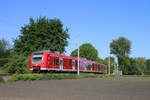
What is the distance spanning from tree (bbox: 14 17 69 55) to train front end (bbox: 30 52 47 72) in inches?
536

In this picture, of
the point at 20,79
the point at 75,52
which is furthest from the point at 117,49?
the point at 20,79

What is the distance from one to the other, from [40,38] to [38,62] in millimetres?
15479

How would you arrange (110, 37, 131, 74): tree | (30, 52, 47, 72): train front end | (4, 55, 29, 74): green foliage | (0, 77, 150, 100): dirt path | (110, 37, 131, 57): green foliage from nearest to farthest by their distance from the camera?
(0, 77, 150, 100): dirt path
(4, 55, 29, 74): green foliage
(30, 52, 47, 72): train front end
(110, 37, 131, 74): tree
(110, 37, 131, 57): green foliage

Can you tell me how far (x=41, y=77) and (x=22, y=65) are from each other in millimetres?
3335

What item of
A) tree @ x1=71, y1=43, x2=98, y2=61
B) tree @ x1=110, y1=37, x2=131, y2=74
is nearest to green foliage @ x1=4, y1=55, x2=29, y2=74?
tree @ x1=71, y1=43, x2=98, y2=61

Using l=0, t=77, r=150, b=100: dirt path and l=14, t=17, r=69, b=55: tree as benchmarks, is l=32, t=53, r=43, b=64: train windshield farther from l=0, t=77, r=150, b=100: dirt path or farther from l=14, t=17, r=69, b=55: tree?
l=0, t=77, r=150, b=100: dirt path

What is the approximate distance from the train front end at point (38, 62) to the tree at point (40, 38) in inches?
536

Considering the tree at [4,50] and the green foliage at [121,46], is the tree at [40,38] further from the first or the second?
the green foliage at [121,46]

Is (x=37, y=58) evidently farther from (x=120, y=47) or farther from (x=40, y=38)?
(x=120, y=47)

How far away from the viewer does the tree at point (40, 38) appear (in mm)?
43322

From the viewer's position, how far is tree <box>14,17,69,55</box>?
43.3 m

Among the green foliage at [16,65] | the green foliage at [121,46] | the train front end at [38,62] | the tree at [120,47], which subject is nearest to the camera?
the green foliage at [16,65]

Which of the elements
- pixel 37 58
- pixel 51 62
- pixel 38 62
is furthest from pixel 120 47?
pixel 38 62

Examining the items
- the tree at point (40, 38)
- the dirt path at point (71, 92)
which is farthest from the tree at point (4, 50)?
the dirt path at point (71, 92)
